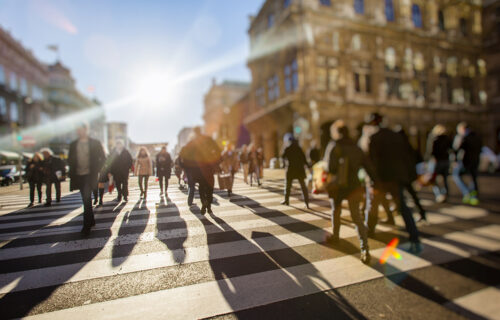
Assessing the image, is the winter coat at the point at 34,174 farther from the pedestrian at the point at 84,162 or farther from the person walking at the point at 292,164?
the person walking at the point at 292,164

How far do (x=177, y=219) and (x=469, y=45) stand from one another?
110ft

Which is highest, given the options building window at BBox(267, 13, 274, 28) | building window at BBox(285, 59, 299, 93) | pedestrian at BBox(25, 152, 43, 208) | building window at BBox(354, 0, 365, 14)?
building window at BBox(267, 13, 274, 28)

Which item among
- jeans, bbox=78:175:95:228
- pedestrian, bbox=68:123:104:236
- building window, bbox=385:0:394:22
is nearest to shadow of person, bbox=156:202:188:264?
jeans, bbox=78:175:95:228

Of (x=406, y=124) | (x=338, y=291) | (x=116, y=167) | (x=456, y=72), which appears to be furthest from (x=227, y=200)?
(x=456, y=72)

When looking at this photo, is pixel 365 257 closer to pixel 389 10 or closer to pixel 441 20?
pixel 389 10

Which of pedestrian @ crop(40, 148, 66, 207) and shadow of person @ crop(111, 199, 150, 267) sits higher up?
pedestrian @ crop(40, 148, 66, 207)

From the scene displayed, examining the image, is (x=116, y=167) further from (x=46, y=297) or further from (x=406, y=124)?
(x=406, y=124)

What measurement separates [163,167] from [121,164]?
77 centimetres

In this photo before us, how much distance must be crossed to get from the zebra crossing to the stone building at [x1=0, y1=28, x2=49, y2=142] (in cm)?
137

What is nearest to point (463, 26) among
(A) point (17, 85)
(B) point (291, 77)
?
→ (B) point (291, 77)

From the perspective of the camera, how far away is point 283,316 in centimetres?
212

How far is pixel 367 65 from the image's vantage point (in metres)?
21.9

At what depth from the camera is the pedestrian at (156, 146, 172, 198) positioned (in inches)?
131

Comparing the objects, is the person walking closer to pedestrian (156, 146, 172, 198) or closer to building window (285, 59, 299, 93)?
pedestrian (156, 146, 172, 198)
